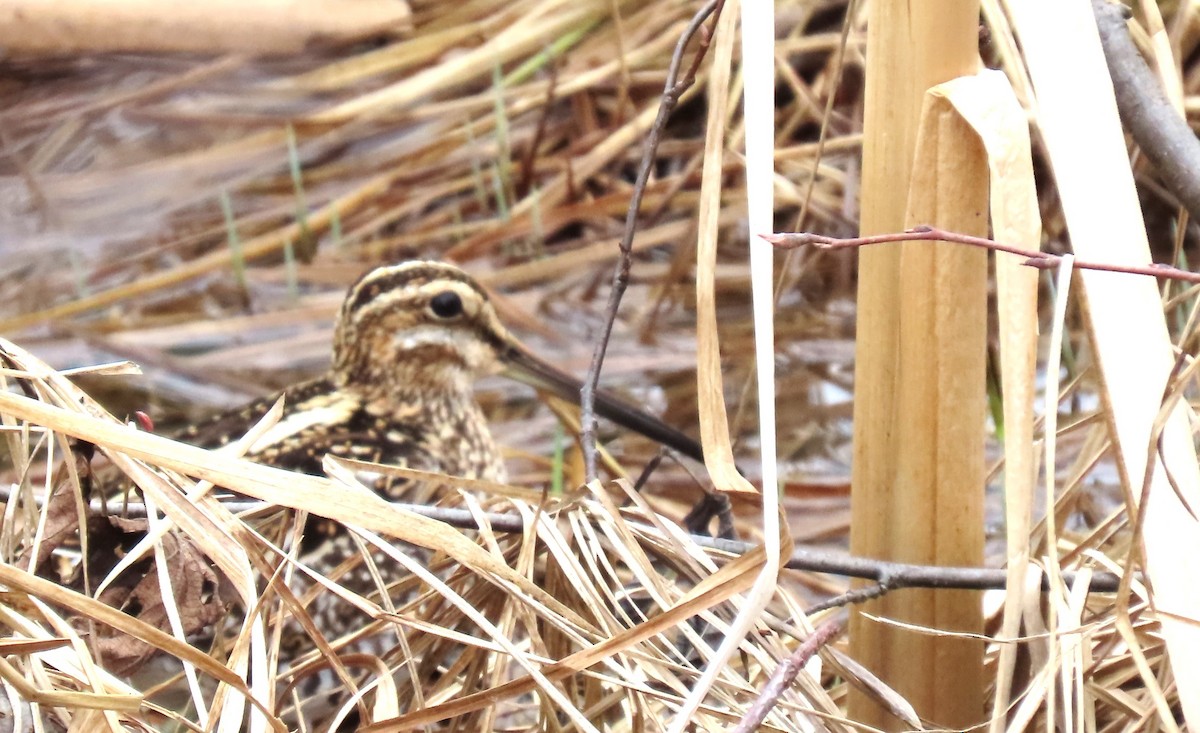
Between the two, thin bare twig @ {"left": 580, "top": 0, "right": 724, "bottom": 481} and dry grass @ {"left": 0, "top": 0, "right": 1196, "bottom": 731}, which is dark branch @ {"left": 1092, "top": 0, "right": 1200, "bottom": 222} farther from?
thin bare twig @ {"left": 580, "top": 0, "right": 724, "bottom": 481}

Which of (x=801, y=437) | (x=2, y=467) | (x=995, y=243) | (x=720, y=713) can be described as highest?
(x=995, y=243)

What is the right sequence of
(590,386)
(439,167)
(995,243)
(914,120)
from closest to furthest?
(995,243) < (914,120) < (590,386) < (439,167)

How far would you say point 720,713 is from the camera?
0.90 meters

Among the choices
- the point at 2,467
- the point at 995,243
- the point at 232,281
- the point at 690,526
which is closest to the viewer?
the point at 995,243

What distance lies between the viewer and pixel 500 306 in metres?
2.77

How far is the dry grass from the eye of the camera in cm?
93

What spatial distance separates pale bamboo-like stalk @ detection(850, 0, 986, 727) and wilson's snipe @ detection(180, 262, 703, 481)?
39.2 inches

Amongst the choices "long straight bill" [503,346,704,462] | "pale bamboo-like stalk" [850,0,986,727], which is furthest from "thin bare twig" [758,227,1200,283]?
"long straight bill" [503,346,704,462]

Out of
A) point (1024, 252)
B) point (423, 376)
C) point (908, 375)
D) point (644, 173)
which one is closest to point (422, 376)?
point (423, 376)

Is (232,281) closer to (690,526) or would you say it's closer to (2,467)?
(2,467)

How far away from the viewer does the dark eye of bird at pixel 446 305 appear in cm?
209

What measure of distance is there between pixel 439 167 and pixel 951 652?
2.43m

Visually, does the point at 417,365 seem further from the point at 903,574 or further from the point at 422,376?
the point at 903,574

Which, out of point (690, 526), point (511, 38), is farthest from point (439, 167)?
point (690, 526)
